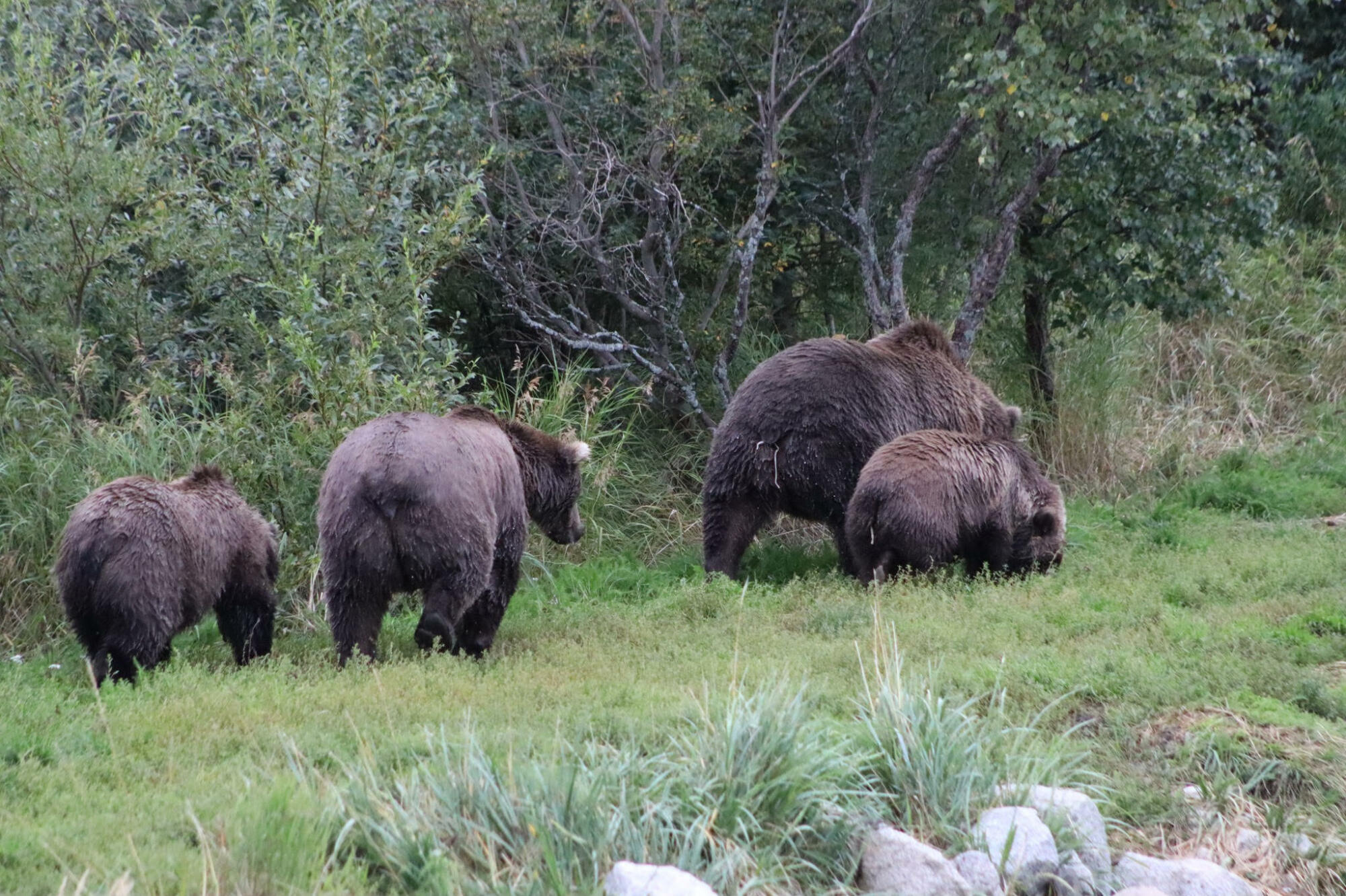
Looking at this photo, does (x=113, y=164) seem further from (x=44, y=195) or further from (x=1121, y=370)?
(x=1121, y=370)

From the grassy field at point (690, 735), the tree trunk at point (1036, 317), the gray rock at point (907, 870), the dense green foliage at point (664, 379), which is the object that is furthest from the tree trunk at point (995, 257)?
the gray rock at point (907, 870)

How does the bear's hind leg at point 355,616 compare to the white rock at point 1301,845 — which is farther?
the bear's hind leg at point 355,616

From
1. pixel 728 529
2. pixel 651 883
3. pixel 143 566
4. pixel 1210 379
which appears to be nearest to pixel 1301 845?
pixel 651 883

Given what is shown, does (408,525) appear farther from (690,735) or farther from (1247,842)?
(1247,842)

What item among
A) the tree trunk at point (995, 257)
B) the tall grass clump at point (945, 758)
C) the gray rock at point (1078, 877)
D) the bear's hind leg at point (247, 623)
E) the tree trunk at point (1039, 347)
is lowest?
the bear's hind leg at point (247, 623)

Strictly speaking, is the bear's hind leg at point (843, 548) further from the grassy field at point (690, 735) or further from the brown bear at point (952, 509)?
the grassy field at point (690, 735)

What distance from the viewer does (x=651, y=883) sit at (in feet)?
15.4

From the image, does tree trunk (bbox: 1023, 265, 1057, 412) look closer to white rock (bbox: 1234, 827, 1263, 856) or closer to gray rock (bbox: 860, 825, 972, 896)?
white rock (bbox: 1234, 827, 1263, 856)

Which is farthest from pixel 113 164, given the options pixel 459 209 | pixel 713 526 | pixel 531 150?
pixel 713 526

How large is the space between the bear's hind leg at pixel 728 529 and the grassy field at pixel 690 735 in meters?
1.18

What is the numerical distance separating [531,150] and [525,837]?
32.2 feet

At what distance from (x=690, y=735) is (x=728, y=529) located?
4.99 metres

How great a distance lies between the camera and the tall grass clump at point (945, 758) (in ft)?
18.6

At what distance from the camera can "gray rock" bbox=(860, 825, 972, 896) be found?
5.20 metres
